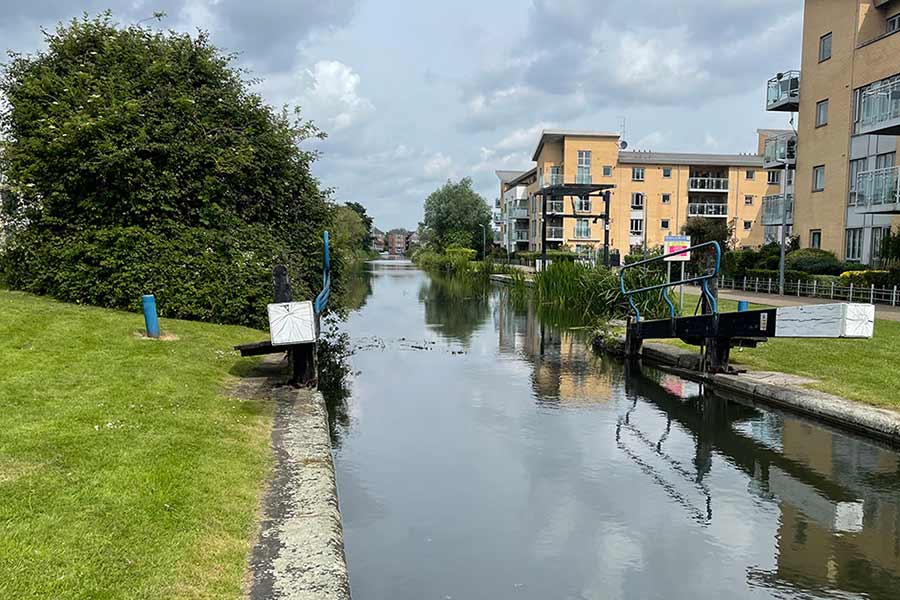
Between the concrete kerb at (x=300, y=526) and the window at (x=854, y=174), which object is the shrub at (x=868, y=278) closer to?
the window at (x=854, y=174)

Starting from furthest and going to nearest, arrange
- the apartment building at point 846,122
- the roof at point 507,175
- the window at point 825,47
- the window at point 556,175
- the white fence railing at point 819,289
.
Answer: the roof at point 507,175 → the window at point 556,175 → the window at point 825,47 → the apartment building at point 846,122 → the white fence railing at point 819,289

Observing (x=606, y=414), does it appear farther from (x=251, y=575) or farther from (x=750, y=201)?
(x=750, y=201)

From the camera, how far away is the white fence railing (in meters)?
22.6

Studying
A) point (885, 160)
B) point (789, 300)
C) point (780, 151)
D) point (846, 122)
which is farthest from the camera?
point (780, 151)

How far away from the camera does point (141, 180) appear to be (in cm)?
1338

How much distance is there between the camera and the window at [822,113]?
3297 centimetres

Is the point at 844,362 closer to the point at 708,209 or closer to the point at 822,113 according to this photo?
the point at 822,113

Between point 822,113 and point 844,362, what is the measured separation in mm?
26304

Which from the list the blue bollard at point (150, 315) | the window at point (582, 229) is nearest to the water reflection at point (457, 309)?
the blue bollard at point (150, 315)

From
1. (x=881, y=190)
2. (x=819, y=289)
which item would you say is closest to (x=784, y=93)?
(x=881, y=190)

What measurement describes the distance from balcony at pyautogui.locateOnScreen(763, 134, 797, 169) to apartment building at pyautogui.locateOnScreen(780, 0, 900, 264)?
3.20ft

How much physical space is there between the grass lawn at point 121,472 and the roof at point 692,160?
197ft

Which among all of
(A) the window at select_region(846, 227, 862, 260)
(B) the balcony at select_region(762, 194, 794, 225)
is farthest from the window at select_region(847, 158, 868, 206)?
(B) the balcony at select_region(762, 194, 794, 225)

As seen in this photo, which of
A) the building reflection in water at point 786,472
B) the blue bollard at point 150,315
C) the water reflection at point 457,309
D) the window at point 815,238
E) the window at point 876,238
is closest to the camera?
the building reflection in water at point 786,472
